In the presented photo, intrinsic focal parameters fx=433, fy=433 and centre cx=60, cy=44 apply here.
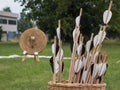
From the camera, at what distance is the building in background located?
268ft

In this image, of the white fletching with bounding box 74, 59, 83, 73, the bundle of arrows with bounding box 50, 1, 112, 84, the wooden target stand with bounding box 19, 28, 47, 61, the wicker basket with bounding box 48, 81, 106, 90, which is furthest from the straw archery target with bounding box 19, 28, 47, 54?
the wicker basket with bounding box 48, 81, 106, 90

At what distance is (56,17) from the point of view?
38.1m

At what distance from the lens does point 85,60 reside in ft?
14.4

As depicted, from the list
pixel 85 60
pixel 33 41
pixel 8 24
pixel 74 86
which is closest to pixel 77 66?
pixel 85 60

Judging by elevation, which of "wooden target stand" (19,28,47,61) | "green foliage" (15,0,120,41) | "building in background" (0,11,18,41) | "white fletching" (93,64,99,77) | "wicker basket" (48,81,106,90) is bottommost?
"building in background" (0,11,18,41)

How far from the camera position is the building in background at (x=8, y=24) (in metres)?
81.7

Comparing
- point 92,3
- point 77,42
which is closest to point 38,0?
point 92,3

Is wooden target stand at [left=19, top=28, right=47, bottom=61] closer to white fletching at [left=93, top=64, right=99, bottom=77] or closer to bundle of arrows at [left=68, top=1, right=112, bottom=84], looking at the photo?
bundle of arrows at [left=68, top=1, right=112, bottom=84]

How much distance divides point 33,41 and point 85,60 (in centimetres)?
1312

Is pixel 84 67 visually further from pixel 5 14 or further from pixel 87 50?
pixel 5 14

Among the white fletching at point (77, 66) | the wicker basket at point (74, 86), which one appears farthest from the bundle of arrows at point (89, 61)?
the wicker basket at point (74, 86)

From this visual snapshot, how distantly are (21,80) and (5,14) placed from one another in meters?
74.3

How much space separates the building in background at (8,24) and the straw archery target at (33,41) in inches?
2486

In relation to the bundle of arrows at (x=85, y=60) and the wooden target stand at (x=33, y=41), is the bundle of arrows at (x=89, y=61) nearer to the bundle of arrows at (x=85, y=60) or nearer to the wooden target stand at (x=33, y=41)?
the bundle of arrows at (x=85, y=60)
